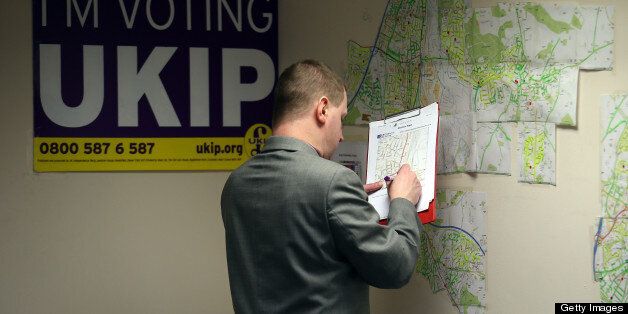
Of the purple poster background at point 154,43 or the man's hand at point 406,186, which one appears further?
the purple poster background at point 154,43

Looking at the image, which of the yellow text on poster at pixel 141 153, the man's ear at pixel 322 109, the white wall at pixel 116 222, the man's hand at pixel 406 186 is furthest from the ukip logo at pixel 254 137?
the man's ear at pixel 322 109

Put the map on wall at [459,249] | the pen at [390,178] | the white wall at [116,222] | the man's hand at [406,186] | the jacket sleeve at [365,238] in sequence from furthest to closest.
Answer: the white wall at [116,222], the map on wall at [459,249], the pen at [390,178], the man's hand at [406,186], the jacket sleeve at [365,238]

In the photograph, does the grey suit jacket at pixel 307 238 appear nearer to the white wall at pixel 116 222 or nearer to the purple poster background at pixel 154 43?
the white wall at pixel 116 222

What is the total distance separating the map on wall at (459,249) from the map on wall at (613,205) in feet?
1.09

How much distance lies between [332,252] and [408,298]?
2.78ft

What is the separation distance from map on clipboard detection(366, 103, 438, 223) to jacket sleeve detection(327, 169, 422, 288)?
0.26m

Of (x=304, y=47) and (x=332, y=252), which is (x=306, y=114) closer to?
(x=332, y=252)

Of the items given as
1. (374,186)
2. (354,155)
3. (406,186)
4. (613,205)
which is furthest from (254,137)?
(613,205)

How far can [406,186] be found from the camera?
64.4 inches

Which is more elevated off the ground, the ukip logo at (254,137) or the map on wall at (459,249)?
the ukip logo at (254,137)

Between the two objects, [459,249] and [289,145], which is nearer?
[289,145]

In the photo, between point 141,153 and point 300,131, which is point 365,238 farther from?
point 141,153

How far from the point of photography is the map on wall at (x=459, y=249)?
1864 mm

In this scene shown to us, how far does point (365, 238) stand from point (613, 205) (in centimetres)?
79
